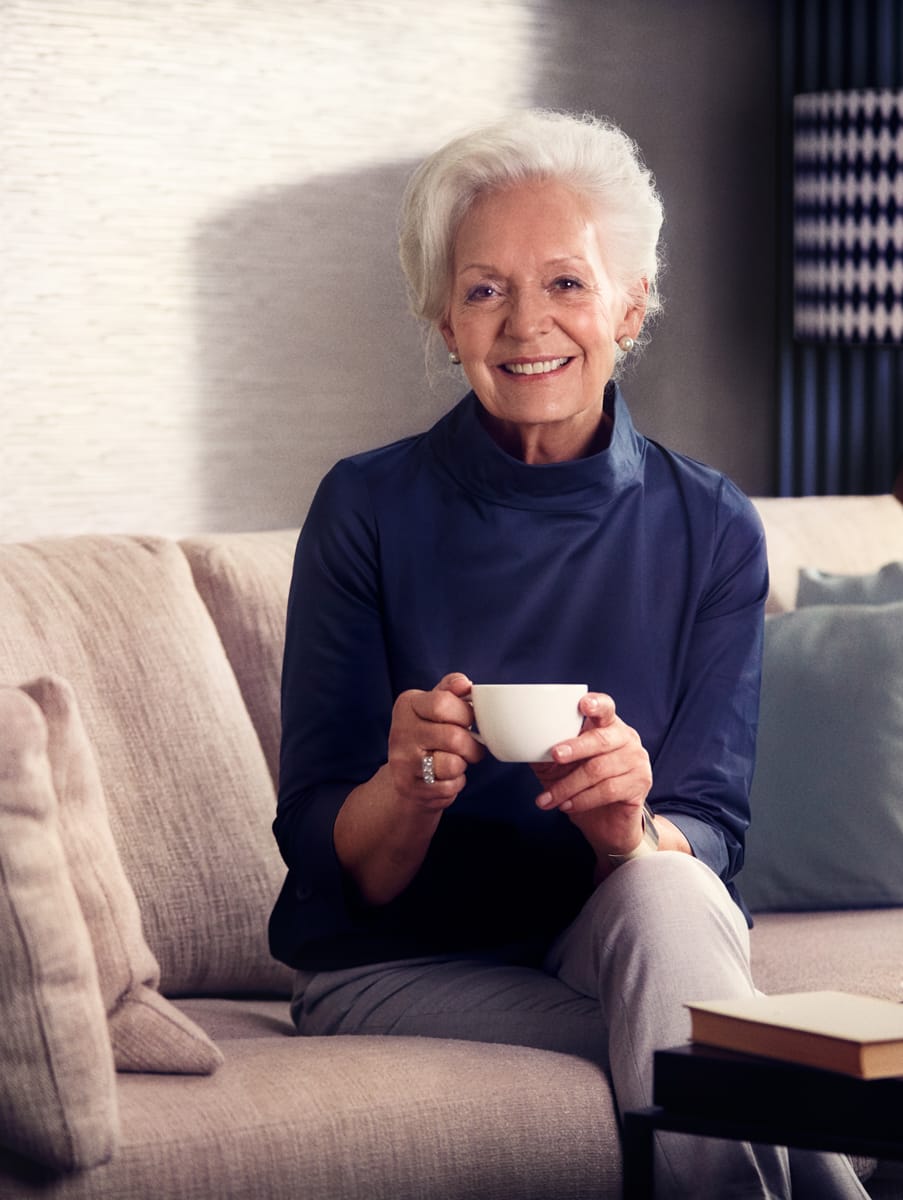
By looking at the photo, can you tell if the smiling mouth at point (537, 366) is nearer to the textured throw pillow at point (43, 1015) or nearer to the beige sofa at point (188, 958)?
the beige sofa at point (188, 958)

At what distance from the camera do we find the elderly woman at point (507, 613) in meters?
1.58

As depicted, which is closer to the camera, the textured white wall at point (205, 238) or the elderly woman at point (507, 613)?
the elderly woman at point (507, 613)

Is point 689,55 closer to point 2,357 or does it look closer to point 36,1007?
point 2,357

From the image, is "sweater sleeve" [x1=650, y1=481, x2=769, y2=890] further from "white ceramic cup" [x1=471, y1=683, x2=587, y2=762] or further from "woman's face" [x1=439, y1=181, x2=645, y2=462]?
"white ceramic cup" [x1=471, y1=683, x2=587, y2=762]

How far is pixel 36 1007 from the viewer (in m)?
1.26

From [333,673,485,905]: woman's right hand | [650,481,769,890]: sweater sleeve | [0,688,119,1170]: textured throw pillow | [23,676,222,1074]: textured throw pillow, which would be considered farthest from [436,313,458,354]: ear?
[0,688,119,1170]: textured throw pillow

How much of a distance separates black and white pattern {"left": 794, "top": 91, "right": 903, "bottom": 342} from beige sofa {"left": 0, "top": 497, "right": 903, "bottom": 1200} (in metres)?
1.28

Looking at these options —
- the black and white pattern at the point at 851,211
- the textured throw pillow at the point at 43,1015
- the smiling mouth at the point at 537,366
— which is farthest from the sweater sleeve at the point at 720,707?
the black and white pattern at the point at 851,211

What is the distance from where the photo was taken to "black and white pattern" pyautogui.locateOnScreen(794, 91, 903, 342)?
3.00 m

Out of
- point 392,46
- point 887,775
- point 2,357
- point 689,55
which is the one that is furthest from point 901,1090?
point 689,55

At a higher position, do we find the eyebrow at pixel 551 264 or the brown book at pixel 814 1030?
the eyebrow at pixel 551 264

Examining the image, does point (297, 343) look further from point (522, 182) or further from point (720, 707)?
point (720, 707)

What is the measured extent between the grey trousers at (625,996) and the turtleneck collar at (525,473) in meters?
0.42

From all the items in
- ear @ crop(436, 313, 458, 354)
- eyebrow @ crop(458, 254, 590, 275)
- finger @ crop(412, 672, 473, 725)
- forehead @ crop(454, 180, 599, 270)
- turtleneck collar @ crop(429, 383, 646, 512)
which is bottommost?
finger @ crop(412, 672, 473, 725)
